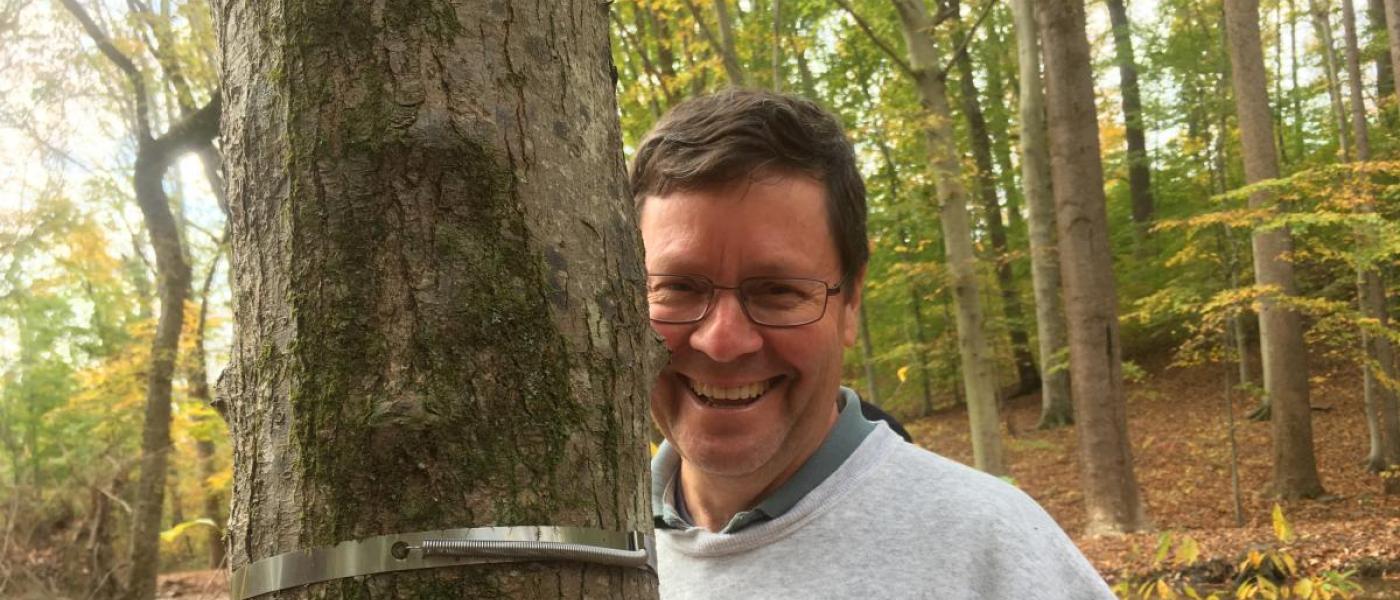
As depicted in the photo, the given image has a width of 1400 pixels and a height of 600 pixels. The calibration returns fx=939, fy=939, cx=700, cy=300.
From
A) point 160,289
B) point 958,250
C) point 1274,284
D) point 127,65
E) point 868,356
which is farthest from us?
point 868,356

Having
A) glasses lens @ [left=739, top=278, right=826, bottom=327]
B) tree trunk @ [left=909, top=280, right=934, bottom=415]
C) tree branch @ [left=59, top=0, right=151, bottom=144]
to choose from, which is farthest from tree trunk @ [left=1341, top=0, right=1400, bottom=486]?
tree branch @ [left=59, top=0, right=151, bottom=144]

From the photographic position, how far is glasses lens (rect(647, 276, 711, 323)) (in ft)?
5.05

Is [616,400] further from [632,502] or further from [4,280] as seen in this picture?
[4,280]

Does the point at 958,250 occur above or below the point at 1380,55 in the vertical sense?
below

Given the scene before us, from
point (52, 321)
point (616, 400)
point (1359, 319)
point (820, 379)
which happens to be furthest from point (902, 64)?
point (52, 321)

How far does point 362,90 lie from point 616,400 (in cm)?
33

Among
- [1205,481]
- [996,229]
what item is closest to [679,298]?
[1205,481]

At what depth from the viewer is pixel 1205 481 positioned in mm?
13250

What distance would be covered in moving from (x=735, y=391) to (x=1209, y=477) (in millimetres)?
14041

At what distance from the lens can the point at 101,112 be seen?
15297 mm

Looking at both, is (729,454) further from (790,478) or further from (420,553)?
(420,553)

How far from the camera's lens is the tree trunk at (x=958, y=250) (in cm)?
1019

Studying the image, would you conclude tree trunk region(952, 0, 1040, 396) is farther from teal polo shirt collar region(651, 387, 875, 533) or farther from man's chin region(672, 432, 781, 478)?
man's chin region(672, 432, 781, 478)

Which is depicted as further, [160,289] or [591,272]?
[160,289]
